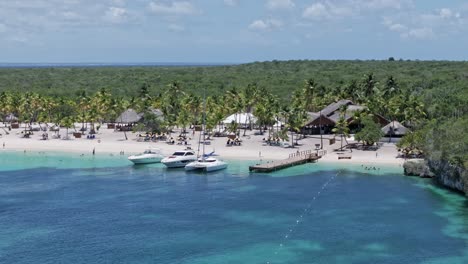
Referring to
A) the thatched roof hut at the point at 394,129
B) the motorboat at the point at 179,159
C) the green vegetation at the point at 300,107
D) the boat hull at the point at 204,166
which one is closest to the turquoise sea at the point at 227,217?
the boat hull at the point at 204,166

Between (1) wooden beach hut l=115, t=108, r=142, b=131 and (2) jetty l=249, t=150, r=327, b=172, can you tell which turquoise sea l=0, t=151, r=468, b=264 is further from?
(1) wooden beach hut l=115, t=108, r=142, b=131

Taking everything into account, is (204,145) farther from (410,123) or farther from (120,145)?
(410,123)

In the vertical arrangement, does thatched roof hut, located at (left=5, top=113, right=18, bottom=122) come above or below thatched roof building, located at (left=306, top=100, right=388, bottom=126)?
below

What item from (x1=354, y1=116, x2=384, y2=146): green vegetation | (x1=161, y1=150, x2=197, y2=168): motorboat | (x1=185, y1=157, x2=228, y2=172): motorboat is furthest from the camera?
(x1=354, y1=116, x2=384, y2=146): green vegetation

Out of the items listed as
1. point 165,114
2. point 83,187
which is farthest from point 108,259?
point 165,114

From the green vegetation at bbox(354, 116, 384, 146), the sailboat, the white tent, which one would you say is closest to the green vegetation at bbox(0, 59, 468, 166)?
the green vegetation at bbox(354, 116, 384, 146)

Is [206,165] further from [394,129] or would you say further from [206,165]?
[394,129]
